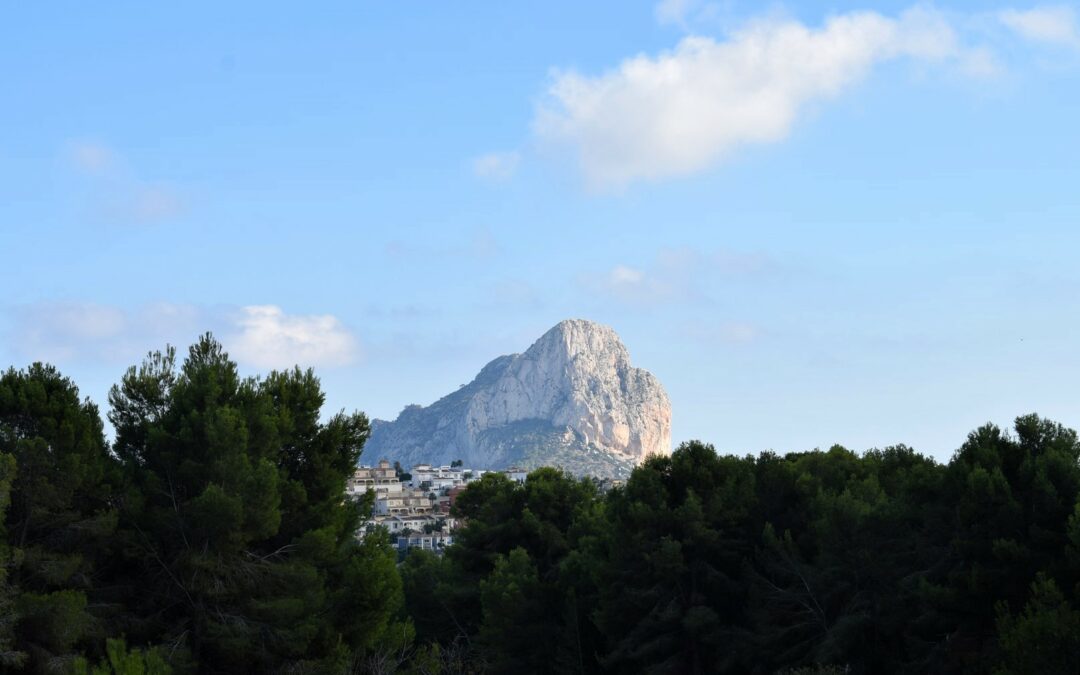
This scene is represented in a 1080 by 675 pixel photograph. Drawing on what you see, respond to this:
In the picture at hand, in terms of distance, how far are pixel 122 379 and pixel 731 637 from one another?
17.5 metres

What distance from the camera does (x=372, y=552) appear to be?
29125mm

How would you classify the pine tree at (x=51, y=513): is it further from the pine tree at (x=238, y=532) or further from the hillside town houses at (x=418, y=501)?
the hillside town houses at (x=418, y=501)

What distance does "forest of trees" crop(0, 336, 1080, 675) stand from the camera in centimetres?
2408

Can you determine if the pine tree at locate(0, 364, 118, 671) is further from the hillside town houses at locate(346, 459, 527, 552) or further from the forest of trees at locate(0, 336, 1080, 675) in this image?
the hillside town houses at locate(346, 459, 527, 552)

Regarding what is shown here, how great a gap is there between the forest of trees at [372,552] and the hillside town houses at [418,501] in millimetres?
43483

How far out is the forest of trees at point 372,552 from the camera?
24.1m

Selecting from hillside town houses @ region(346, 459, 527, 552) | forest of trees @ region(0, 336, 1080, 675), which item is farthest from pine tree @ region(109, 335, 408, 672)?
hillside town houses @ region(346, 459, 527, 552)

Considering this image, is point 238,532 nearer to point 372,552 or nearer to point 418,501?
point 372,552

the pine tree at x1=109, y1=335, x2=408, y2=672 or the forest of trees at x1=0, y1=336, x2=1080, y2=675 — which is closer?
the forest of trees at x1=0, y1=336, x2=1080, y2=675

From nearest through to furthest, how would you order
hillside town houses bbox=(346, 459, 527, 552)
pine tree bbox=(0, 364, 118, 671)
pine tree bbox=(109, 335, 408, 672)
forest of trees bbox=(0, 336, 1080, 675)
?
pine tree bbox=(0, 364, 118, 671)
forest of trees bbox=(0, 336, 1080, 675)
pine tree bbox=(109, 335, 408, 672)
hillside town houses bbox=(346, 459, 527, 552)

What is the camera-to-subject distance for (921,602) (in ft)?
91.4

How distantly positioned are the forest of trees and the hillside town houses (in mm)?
43483

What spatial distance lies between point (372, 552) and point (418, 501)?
11602 cm

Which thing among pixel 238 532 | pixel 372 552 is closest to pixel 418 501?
pixel 372 552
